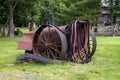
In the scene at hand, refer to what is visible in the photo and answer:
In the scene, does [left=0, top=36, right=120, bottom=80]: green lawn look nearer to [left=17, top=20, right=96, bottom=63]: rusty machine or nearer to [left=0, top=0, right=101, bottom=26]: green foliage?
[left=17, top=20, right=96, bottom=63]: rusty machine

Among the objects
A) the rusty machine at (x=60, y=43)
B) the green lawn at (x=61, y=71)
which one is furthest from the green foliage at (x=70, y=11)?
the green lawn at (x=61, y=71)

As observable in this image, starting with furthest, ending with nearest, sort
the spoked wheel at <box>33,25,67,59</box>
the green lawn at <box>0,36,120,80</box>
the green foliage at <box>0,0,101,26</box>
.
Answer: the green foliage at <box>0,0,101,26</box>, the spoked wheel at <box>33,25,67,59</box>, the green lawn at <box>0,36,120,80</box>

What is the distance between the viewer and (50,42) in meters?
8.66

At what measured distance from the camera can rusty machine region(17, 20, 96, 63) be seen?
8145mm

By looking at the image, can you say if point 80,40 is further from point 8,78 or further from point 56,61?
point 8,78

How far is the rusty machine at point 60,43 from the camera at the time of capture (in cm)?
814

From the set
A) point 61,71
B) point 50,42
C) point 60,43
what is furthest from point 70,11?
point 61,71

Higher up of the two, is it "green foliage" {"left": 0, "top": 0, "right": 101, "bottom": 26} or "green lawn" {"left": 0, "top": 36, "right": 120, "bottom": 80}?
"green foliage" {"left": 0, "top": 0, "right": 101, "bottom": 26}

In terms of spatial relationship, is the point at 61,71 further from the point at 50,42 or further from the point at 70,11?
the point at 70,11

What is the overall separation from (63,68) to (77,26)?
1862 millimetres

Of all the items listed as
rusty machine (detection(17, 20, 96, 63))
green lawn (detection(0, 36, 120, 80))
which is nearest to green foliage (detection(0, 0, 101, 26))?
rusty machine (detection(17, 20, 96, 63))

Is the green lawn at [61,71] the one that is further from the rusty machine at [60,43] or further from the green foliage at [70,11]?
the green foliage at [70,11]

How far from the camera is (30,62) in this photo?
7918 mm

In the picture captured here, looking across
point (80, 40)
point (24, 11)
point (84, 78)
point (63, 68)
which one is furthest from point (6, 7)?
point (84, 78)
